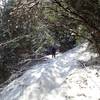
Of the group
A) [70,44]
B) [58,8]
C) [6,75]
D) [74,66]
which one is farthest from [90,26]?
[70,44]

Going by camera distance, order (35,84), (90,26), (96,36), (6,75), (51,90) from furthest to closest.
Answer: (6,75) < (35,84) < (51,90) < (96,36) < (90,26)

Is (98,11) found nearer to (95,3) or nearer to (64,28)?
(95,3)

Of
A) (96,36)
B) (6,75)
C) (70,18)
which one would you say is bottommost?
(6,75)

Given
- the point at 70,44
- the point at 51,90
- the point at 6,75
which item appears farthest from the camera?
the point at 70,44

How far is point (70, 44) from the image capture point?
67.4ft

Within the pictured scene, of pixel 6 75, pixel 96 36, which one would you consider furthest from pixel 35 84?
pixel 6 75

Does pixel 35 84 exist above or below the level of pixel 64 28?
below

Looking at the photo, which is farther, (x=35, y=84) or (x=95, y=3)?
(x=35, y=84)

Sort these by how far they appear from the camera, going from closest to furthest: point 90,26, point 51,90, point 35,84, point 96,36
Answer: point 90,26
point 96,36
point 51,90
point 35,84

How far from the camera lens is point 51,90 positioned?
31.5 ft

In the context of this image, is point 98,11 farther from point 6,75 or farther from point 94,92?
point 6,75

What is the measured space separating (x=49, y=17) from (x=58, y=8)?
1.90 feet

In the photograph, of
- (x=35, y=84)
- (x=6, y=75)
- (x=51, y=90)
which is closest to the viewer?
(x=51, y=90)

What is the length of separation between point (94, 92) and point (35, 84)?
322cm
